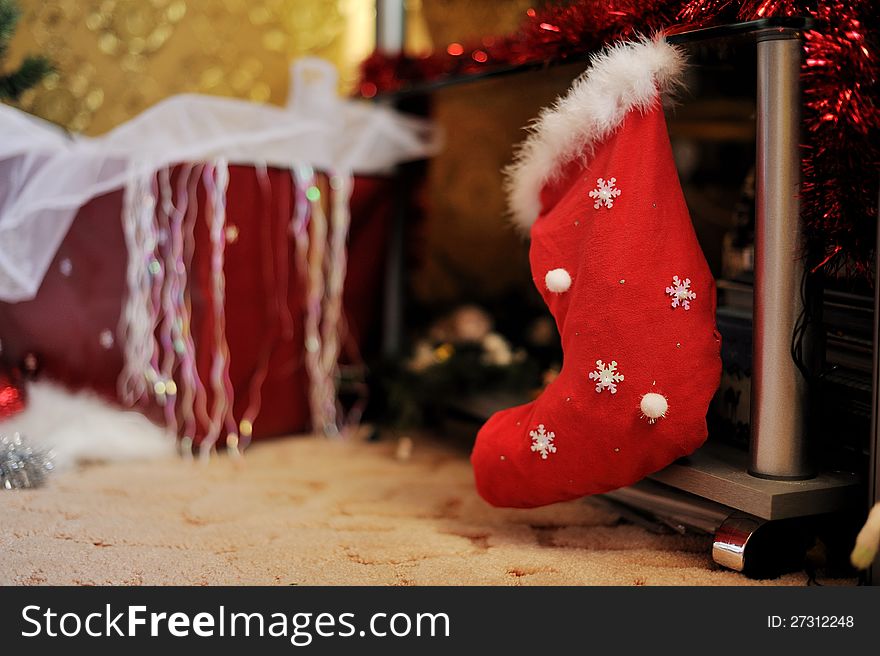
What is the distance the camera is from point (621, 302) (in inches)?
41.6

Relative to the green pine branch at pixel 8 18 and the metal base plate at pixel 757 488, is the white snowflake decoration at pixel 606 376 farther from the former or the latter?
the green pine branch at pixel 8 18

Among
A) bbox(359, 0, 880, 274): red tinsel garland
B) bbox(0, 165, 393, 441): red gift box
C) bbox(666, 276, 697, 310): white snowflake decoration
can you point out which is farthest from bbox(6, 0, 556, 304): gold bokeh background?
bbox(666, 276, 697, 310): white snowflake decoration

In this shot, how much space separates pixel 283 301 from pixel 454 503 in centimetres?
58

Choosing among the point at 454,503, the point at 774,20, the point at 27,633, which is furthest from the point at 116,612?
the point at 774,20

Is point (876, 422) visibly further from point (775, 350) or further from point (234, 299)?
point (234, 299)

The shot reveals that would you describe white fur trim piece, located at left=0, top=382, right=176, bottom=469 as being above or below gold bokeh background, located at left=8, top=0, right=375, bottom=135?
below

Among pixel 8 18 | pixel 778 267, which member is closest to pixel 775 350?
pixel 778 267

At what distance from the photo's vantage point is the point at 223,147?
1514mm

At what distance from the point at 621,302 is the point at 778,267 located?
0.64 ft

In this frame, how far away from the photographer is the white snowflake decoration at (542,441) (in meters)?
1.10

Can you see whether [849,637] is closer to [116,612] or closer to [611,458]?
[611,458]

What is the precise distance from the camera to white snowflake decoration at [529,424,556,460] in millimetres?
1100

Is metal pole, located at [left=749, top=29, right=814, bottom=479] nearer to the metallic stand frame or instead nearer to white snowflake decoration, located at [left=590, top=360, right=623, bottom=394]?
the metallic stand frame

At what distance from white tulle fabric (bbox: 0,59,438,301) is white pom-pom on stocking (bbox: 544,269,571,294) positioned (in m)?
0.70
